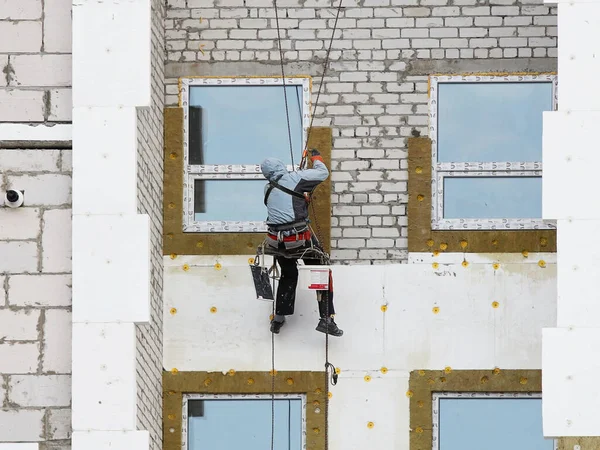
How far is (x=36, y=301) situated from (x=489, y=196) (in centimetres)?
365

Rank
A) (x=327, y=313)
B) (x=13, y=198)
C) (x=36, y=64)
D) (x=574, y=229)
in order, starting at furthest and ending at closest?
1. (x=327, y=313)
2. (x=36, y=64)
3. (x=13, y=198)
4. (x=574, y=229)

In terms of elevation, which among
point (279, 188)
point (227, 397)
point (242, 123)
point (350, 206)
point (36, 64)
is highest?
point (36, 64)

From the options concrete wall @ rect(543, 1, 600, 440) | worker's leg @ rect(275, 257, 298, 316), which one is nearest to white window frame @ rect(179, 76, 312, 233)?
worker's leg @ rect(275, 257, 298, 316)

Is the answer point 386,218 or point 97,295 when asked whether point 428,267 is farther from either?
point 97,295

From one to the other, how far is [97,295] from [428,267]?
108 inches

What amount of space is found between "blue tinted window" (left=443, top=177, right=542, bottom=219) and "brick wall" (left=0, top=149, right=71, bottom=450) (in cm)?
310

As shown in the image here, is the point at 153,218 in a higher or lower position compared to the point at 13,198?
lower

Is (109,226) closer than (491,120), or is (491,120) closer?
(109,226)

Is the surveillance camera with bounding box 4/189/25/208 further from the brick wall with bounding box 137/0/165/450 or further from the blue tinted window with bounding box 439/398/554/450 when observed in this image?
the blue tinted window with bounding box 439/398/554/450

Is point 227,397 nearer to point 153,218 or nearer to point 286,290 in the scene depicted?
point 286,290

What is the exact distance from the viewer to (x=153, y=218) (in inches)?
462

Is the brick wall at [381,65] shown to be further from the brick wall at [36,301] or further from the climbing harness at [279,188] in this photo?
the brick wall at [36,301]

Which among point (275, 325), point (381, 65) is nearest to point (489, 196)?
point (381, 65)

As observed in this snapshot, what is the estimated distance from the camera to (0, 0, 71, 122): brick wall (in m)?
11.1
